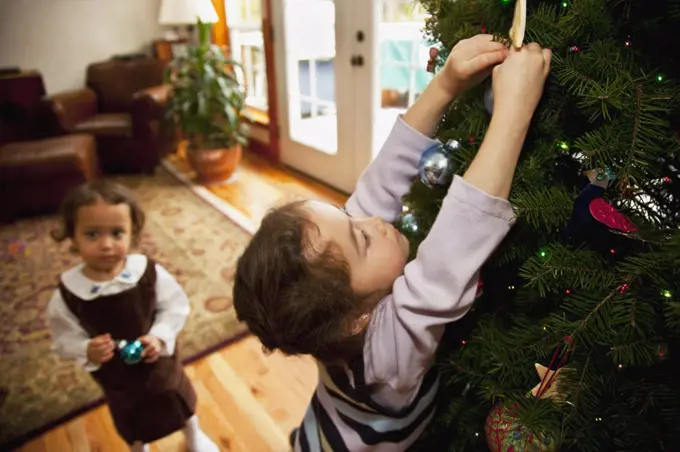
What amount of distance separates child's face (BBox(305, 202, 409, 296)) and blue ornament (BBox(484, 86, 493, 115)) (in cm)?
25

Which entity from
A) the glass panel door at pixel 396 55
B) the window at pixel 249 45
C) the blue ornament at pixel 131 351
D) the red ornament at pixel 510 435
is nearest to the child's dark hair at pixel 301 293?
the red ornament at pixel 510 435

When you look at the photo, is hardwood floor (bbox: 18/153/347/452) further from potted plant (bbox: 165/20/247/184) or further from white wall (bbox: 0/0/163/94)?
white wall (bbox: 0/0/163/94)

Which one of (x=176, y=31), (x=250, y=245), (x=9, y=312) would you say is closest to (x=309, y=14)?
(x=176, y=31)

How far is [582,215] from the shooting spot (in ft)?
1.92

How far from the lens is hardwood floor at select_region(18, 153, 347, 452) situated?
5.33 ft

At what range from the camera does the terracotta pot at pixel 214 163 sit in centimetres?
367

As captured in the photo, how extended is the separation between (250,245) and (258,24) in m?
3.84

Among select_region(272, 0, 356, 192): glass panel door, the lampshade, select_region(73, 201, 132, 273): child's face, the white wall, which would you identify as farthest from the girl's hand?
the white wall

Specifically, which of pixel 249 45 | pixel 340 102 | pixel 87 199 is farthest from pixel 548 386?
pixel 249 45

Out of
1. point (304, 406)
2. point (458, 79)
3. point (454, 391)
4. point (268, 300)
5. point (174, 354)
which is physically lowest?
point (304, 406)

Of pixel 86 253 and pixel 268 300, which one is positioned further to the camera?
pixel 86 253

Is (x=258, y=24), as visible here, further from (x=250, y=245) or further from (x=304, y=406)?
(x=250, y=245)

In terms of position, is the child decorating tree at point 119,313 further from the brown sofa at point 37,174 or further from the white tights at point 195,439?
the brown sofa at point 37,174

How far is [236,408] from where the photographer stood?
5.75 feet
